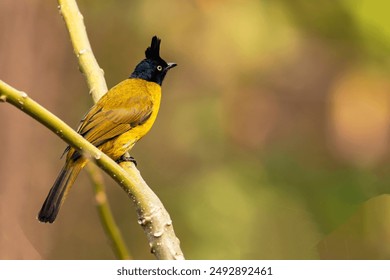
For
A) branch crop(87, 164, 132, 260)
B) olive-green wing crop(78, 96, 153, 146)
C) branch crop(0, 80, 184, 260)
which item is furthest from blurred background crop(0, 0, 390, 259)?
branch crop(87, 164, 132, 260)

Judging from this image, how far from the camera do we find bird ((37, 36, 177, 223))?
96.6 inches

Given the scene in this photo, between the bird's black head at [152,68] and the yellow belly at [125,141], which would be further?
the bird's black head at [152,68]

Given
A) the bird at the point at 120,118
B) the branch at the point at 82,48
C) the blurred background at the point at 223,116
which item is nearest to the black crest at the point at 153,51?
the bird at the point at 120,118

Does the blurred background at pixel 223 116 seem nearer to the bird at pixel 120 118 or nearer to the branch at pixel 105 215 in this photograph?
the bird at pixel 120 118

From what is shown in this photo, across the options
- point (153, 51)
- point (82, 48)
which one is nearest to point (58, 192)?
point (82, 48)

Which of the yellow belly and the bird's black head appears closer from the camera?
the yellow belly

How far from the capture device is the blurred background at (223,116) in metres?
4.68

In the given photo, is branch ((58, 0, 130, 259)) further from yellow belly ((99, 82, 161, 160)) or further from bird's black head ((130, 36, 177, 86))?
bird's black head ((130, 36, 177, 86))

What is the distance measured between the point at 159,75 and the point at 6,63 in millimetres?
1874

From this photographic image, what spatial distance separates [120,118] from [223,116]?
8.73 ft

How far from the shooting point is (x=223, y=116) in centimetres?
551

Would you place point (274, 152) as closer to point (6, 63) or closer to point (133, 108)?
point (6, 63)

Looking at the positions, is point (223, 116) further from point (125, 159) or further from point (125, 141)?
point (125, 159)

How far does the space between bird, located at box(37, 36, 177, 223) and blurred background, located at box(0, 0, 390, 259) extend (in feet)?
4.28
